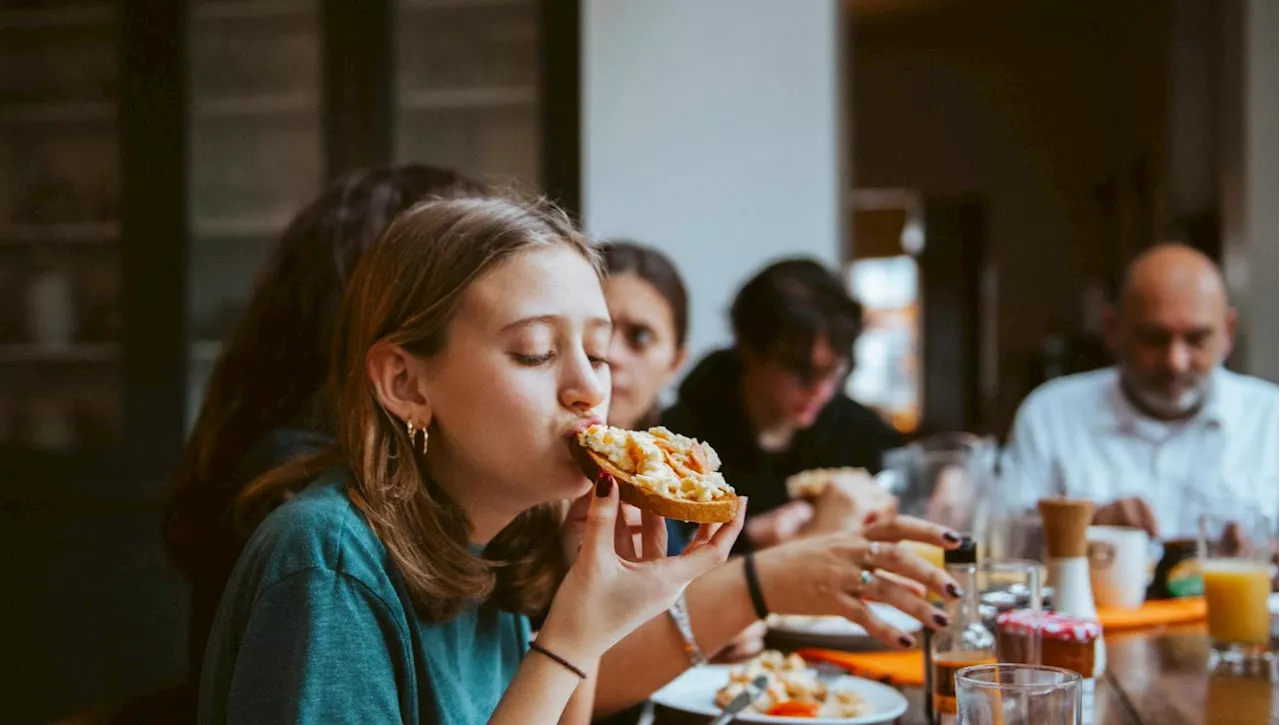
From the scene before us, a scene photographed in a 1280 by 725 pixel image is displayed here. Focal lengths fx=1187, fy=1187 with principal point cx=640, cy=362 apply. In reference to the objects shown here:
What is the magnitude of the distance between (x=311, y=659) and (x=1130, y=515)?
1.76 metres

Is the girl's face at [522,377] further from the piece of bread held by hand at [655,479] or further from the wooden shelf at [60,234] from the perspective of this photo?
the wooden shelf at [60,234]

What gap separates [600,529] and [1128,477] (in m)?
2.42

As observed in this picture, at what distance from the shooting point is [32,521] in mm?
3771

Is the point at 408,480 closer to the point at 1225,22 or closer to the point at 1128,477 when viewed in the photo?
the point at 1128,477

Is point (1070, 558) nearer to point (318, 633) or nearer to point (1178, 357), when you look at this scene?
point (318, 633)

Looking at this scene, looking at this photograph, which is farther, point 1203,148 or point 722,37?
point 1203,148

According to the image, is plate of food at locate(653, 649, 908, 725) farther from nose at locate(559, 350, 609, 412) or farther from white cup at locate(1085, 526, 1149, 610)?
white cup at locate(1085, 526, 1149, 610)

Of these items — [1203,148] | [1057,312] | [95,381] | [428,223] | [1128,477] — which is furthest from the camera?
[1057,312]

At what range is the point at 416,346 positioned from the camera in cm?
111

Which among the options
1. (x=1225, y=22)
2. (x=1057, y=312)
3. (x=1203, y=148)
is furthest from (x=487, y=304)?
(x=1057, y=312)

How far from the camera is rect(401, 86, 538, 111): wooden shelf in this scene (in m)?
3.98

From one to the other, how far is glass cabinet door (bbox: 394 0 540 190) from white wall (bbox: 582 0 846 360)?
294 millimetres

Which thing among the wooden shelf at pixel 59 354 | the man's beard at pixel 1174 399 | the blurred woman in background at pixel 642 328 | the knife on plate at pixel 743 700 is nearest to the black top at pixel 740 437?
the blurred woman in background at pixel 642 328

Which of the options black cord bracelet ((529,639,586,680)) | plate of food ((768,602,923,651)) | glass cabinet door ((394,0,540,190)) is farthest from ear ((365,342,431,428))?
glass cabinet door ((394,0,540,190))
